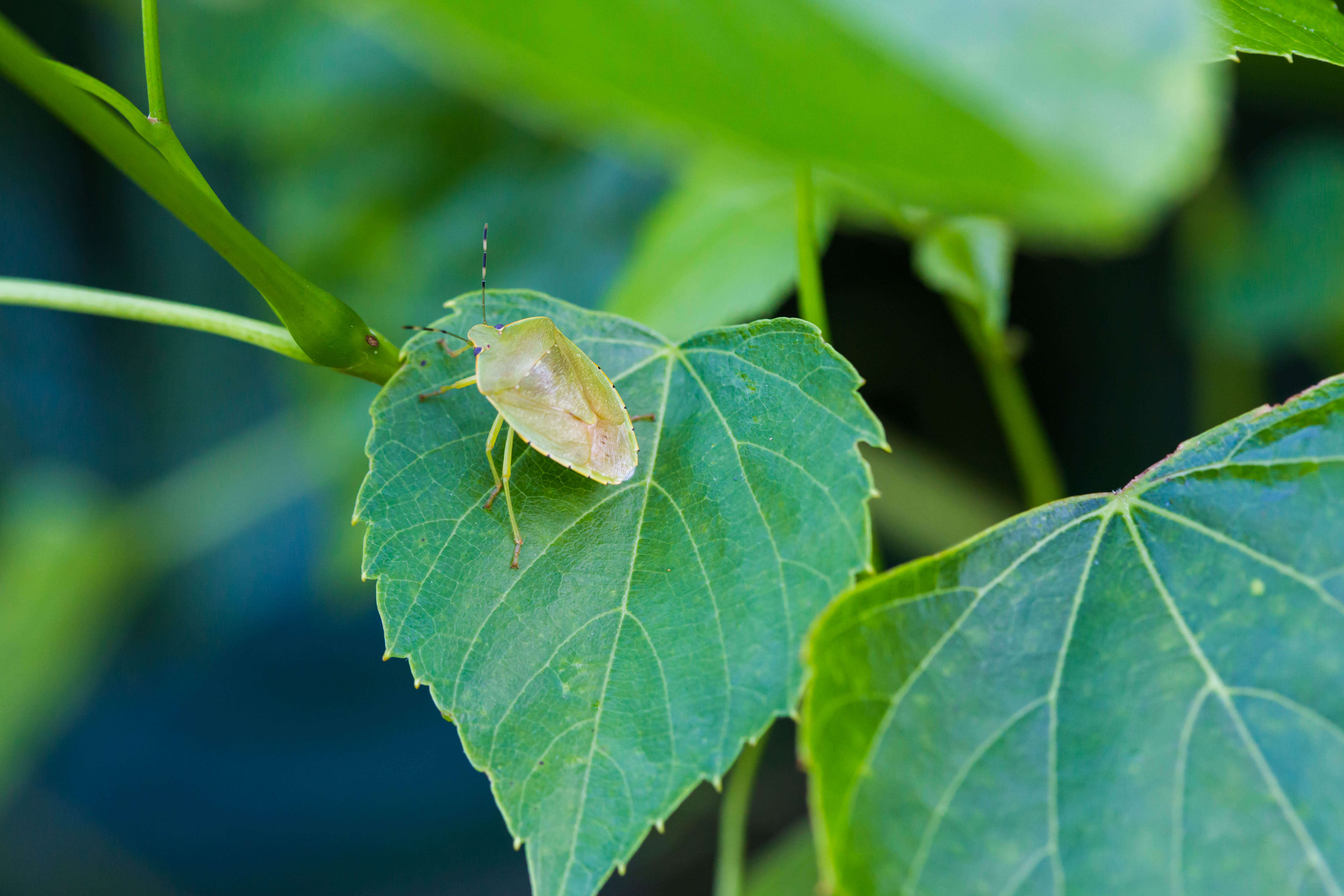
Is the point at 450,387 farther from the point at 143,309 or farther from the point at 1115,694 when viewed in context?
the point at 1115,694

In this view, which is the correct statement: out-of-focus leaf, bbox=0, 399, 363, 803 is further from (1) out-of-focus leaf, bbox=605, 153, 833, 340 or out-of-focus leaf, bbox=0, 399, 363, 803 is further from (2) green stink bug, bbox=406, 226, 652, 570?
(2) green stink bug, bbox=406, 226, 652, 570

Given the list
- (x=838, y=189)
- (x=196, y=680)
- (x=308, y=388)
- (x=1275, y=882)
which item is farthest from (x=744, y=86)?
(x=196, y=680)

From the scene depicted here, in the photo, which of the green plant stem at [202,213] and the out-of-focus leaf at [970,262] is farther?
the out-of-focus leaf at [970,262]

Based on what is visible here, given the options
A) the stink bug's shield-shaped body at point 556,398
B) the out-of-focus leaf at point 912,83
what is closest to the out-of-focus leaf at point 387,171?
the stink bug's shield-shaped body at point 556,398

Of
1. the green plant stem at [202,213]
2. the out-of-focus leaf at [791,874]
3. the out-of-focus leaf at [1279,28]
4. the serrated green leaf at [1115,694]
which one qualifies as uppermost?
the green plant stem at [202,213]

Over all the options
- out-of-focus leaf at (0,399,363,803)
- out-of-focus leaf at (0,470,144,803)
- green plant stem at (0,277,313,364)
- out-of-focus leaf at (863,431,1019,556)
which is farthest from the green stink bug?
out-of-focus leaf at (0,470,144,803)

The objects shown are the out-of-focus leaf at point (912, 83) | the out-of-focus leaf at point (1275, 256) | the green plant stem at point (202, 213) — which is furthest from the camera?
the out-of-focus leaf at point (1275, 256)

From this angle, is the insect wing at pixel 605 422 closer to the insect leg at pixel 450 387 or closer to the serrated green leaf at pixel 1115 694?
the insect leg at pixel 450 387
